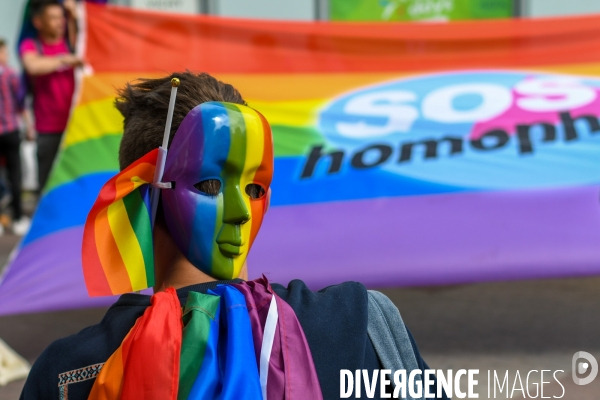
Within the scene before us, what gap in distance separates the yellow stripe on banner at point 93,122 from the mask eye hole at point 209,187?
9.87 feet

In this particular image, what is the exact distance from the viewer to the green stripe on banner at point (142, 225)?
1.29 meters

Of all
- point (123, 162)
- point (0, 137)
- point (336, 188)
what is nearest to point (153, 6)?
point (0, 137)

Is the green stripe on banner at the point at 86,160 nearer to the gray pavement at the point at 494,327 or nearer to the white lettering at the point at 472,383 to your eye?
the gray pavement at the point at 494,327

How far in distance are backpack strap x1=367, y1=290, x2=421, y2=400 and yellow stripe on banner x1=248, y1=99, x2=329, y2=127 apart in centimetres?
305

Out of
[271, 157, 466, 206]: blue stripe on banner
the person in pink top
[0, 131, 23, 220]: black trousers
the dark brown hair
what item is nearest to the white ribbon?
the dark brown hair

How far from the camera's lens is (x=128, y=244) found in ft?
4.23

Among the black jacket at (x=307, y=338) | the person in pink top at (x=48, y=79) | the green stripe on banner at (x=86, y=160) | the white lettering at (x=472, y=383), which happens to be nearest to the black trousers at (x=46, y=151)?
the person in pink top at (x=48, y=79)

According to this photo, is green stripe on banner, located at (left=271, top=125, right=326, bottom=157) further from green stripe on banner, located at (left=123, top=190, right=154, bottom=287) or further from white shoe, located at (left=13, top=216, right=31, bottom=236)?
white shoe, located at (left=13, top=216, right=31, bottom=236)

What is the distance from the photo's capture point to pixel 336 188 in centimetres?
392

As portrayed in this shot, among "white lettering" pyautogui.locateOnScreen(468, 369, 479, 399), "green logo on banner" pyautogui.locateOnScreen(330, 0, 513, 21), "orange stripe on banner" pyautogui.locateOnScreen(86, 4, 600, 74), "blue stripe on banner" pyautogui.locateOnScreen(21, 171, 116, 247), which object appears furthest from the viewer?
"green logo on banner" pyautogui.locateOnScreen(330, 0, 513, 21)

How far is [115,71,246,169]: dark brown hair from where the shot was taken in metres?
1.30

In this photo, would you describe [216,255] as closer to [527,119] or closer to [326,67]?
[527,119]

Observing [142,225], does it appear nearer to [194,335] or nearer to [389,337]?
[194,335]

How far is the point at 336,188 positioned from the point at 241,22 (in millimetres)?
1572
